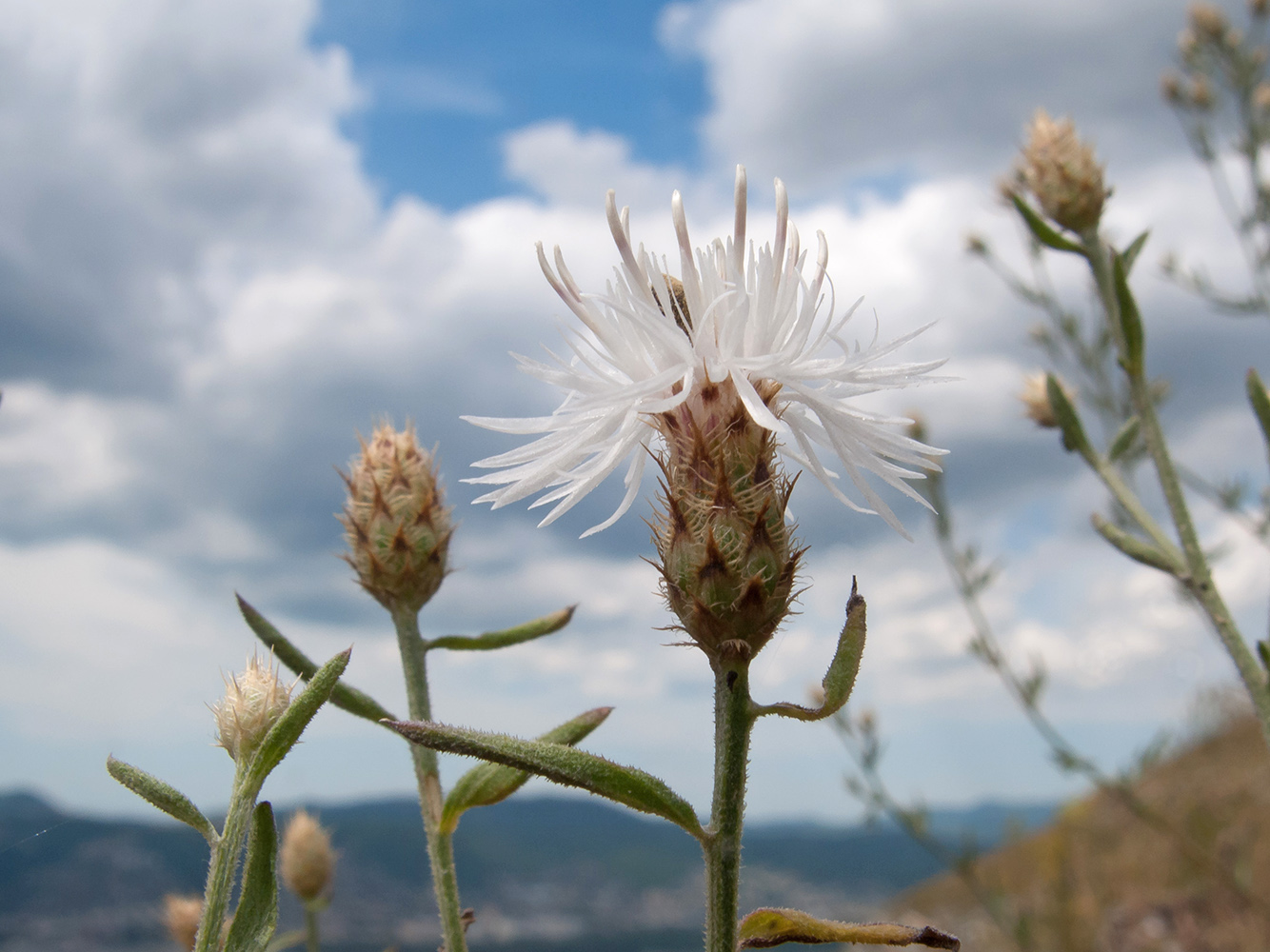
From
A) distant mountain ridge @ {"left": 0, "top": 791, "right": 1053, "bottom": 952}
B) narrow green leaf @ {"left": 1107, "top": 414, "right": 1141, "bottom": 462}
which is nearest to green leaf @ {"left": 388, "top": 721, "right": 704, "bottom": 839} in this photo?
narrow green leaf @ {"left": 1107, "top": 414, "right": 1141, "bottom": 462}

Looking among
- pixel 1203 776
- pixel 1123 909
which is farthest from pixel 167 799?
pixel 1203 776

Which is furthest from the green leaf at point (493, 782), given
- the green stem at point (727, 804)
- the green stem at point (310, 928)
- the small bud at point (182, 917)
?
the small bud at point (182, 917)

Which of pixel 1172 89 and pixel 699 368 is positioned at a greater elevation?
pixel 1172 89

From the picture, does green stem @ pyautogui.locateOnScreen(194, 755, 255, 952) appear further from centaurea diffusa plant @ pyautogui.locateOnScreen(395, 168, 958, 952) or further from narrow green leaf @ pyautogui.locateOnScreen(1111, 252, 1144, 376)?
narrow green leaf @ pyautogui.locateOnScreen(1111, 252, 1144, 376)

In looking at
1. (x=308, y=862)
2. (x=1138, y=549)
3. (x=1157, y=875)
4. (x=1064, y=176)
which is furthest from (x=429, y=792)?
(x=1157, y=875)

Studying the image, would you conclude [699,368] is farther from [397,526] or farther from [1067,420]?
[1067,420]

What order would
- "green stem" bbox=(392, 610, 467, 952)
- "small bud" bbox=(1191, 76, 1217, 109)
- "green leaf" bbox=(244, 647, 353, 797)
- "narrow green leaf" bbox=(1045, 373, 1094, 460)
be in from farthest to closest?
"small bud" bbox=(1191, 76, 1217, 109), "narrow green leaf" bbox=(1045, 373, 1094, 460), "green stem" bbox=(392, 610, 467, 952), "green leaf" bbox=(244, 647, 353, 797)
